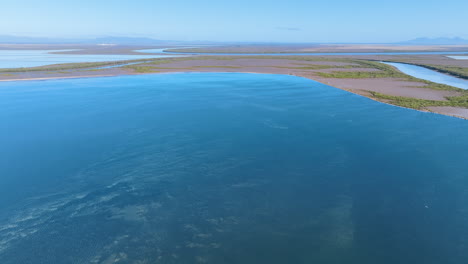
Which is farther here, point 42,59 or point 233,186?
point 42,59

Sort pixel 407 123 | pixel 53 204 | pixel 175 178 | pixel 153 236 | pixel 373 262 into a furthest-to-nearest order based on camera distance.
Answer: pixel 407 123 < pixel 175 178 < pixel 53 204 < pixel 153 236 < pixel 373 262

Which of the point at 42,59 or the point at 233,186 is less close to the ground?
the point at 42,59

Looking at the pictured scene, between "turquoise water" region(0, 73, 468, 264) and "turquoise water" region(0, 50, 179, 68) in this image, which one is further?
"turquoise water" region(0, 50, 179, 68)

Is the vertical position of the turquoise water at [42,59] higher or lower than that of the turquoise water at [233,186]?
higher

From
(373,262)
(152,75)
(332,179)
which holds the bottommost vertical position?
(373,262)

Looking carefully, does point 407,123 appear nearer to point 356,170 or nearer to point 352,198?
point 356,170

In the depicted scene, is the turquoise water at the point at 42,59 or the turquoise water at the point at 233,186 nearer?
the turquoise water at the point at 233,186

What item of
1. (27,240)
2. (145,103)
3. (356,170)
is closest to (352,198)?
(356,170)

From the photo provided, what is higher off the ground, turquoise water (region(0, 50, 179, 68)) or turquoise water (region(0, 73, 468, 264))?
turquoise water (region(0, 50, 179, 68))
